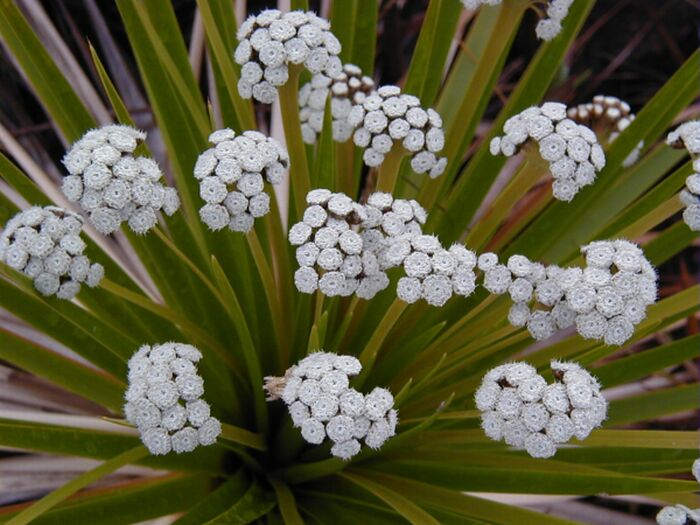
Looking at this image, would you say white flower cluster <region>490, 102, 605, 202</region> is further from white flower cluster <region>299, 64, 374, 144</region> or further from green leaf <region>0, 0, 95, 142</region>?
green leaf <region>0, 0, 95, 142</region>

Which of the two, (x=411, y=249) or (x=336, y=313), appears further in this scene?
(x=336, y=313)

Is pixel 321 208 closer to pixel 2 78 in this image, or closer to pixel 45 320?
pixel 45 320

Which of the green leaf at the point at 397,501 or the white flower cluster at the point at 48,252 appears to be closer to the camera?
the white flower cluster at the point at 48,252

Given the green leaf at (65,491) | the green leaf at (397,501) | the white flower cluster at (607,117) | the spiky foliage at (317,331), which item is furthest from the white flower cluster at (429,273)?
the white flower cluster at (607,117)

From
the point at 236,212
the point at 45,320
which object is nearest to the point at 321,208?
the point at 236,212

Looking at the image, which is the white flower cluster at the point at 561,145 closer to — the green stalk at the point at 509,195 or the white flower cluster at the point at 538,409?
the green stalk at the point at 509,195

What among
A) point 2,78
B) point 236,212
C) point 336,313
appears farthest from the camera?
point 2,78

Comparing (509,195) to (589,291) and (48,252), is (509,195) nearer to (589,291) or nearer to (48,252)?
(589,291)
